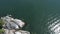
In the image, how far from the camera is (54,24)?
62.8 ft

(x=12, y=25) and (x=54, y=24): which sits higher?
(x=54, y=24)

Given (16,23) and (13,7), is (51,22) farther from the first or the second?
(13,7)

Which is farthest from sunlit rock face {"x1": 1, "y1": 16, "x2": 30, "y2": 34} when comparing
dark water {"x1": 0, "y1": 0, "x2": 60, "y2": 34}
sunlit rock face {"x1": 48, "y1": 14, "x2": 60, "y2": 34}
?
sunlit rock face {"x1": 48, "y1": 14, "x2": 60, "y2": 34}

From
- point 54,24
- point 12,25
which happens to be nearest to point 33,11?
point 54,24

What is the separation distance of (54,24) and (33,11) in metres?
3.81

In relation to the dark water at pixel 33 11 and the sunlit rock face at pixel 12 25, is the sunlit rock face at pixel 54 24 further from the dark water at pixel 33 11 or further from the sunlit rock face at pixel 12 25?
the sunlit rock face at pixel 12 25

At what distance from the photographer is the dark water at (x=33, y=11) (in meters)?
18.9

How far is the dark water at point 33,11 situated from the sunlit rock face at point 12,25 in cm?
104

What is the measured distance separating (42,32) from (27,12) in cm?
454

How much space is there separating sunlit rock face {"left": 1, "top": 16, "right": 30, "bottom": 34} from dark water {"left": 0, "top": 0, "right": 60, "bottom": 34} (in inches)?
40.9

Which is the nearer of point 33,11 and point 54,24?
point 54,24

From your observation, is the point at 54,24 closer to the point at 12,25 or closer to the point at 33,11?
the point at 33,11

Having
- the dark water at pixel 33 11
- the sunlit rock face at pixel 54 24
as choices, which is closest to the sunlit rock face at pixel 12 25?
the dark water at pixel 33 11

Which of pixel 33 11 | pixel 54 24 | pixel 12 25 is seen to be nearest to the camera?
pixel 12 25
